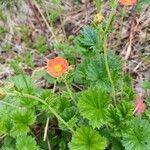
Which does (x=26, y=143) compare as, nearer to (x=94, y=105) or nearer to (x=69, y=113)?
(x=69, y=113)

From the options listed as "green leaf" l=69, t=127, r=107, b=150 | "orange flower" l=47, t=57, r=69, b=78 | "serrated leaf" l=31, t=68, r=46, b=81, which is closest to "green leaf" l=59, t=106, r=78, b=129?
"green leaf" l=69, t=127, r=107, b=150

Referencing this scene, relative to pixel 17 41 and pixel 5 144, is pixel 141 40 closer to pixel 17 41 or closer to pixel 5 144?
pixel 17 41

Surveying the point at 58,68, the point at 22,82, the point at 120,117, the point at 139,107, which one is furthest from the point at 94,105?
the point at 22,82

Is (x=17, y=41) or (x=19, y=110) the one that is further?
(x=17, y=41)

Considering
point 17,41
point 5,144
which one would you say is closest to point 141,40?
point 17,41

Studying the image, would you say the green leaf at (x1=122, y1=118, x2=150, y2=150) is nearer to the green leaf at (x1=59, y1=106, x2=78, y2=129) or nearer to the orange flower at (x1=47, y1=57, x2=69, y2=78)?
the green leaf at (x1=59, y1=106, x2=78, y2=129)

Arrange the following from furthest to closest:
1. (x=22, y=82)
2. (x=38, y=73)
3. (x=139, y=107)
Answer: (x=38, y=73) < (x=22, y=82) < (x=139, y=107)
